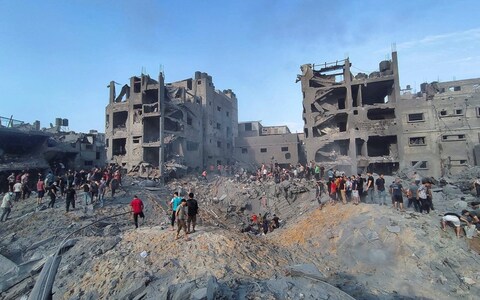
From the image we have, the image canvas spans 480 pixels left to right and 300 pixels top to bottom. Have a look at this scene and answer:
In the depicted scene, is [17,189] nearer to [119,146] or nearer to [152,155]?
[152,155]

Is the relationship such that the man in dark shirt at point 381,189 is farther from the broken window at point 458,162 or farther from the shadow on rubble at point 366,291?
the broken window at point 458,162

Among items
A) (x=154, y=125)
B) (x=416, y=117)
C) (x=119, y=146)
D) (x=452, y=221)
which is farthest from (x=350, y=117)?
(x=119, y=146)

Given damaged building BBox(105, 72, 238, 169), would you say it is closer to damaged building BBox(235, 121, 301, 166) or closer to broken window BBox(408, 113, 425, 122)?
damaged building BBox(235, 121, 301, 166)

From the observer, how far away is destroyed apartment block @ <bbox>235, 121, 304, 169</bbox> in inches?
1464

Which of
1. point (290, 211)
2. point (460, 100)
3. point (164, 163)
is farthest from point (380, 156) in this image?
point (164, 163)

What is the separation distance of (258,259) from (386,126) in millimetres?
24285

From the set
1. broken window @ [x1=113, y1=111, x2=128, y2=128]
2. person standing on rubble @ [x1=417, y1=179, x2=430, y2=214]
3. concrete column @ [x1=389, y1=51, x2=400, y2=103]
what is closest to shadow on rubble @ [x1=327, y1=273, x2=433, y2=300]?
person standing on rubble @ [x1=417, y1=179, x2=430, y2=214]

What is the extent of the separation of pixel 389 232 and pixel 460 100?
83.1ft

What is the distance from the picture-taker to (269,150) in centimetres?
3819

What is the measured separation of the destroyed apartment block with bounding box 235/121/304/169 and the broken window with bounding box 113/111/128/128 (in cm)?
1700

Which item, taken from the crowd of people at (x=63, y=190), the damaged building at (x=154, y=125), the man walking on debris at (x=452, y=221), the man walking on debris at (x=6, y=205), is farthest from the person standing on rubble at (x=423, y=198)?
the damaged building at (x=154, y=125)

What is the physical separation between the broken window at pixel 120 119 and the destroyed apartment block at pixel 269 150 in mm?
17004

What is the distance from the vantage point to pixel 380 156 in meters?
27.9

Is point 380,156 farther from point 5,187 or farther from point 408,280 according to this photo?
point 5,187
